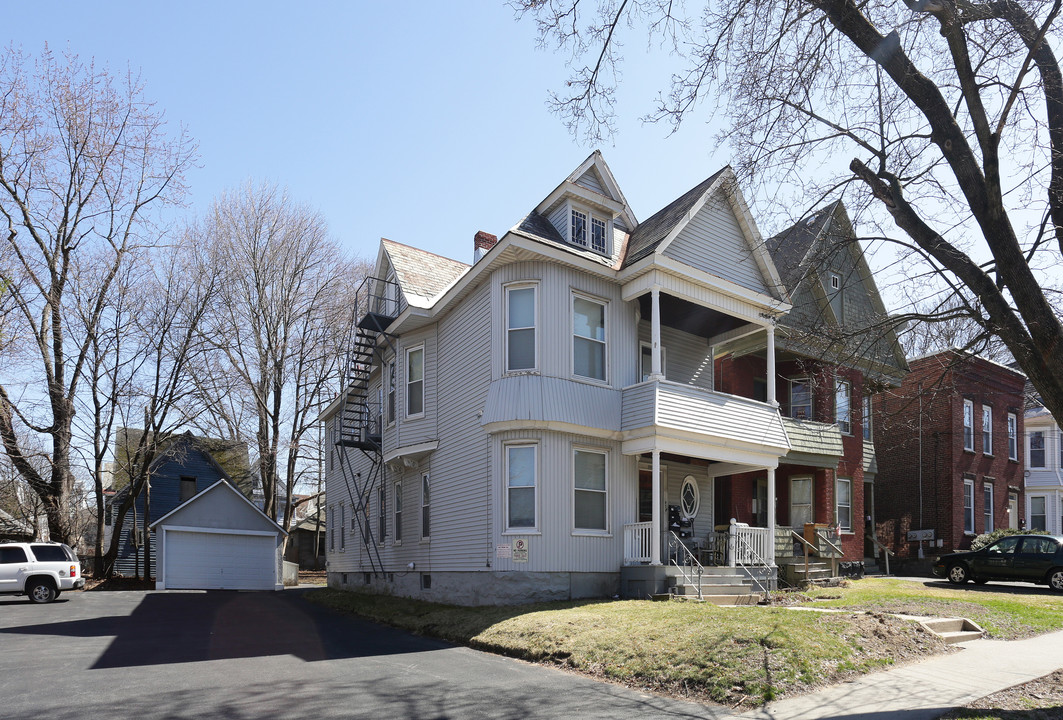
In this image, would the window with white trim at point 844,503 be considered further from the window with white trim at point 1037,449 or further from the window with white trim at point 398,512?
the window with white trim at point 1037,449

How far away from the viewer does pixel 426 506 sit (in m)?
21.0

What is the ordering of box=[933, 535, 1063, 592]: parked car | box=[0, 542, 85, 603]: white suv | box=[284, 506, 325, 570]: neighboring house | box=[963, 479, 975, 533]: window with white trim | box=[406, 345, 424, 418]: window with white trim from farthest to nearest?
1. box=[284, 506, 325, 570]: neighboring house
2. box=[963, 479, 975, 533]: window with white trim
3. box=[0, 542, 85, 603]: white suv
4. box=[406, 345, 424, 418]: window with white trim
5. box=[933, 535, 1063, 592]: parked car

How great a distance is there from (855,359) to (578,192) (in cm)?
886

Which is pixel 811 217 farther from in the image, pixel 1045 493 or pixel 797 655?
pixel 1045 493

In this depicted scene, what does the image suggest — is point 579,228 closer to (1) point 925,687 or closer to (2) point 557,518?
(2) point 557,518

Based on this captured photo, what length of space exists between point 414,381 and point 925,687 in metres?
15.1

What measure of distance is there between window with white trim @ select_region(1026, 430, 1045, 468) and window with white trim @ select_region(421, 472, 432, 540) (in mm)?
34348

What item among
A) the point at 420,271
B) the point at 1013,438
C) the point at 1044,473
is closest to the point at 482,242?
the point at 420,271

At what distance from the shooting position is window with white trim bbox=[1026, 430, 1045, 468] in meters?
40.8

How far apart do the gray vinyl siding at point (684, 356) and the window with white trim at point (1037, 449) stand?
93.9ft

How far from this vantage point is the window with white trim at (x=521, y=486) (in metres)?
16.6

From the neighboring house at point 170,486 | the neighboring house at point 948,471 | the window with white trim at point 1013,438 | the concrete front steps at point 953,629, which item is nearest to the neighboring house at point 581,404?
the concrete front steps at point 953,629

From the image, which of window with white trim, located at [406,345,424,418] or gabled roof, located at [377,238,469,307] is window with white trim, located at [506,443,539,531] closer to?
window with white trim, located at [406,345,424,418]

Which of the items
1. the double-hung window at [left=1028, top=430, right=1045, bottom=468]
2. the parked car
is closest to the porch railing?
the parked car
